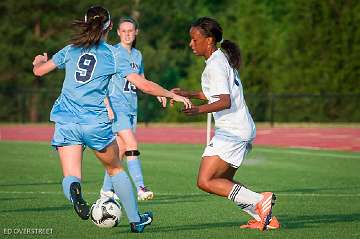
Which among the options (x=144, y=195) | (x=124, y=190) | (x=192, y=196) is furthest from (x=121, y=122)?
(x=124, y=190)

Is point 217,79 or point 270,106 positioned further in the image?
point 270,106

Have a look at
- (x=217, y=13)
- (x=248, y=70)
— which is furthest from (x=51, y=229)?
(x=217, y=13)

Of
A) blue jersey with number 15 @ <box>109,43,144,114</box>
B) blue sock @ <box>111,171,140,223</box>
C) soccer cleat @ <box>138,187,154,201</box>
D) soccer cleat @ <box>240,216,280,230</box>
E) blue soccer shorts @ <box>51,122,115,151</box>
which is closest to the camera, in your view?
blue soccer shorts @ <box>51,122,115,151</box>

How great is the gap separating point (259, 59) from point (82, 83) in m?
37.9

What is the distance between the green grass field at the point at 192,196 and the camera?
419 inches

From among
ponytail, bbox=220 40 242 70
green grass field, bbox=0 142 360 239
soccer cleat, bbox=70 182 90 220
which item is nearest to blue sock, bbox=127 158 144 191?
green grass field, bbox=0 142 360 239

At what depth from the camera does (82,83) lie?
980cm

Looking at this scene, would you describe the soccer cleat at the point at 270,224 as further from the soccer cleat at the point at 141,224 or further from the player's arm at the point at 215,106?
the player's arm at the point at 215,106

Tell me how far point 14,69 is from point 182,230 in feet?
136

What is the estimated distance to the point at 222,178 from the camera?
10.6 metres

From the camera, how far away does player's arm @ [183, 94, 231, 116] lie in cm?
983

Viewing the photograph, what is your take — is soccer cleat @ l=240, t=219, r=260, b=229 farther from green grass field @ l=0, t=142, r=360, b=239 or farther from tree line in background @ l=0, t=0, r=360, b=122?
tree line in background @ l=0, t=0, r=360, b=122

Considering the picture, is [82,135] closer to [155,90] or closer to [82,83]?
[82,83]

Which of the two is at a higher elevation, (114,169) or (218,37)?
(218,37)
